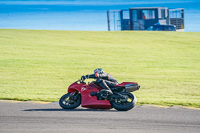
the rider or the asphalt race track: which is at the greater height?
the rider

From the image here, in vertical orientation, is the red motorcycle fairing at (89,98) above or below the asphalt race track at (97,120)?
above

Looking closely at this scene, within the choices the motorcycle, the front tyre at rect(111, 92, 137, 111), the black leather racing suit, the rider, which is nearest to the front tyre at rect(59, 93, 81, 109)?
the motorcycle

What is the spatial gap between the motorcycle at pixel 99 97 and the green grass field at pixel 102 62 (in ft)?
6.86

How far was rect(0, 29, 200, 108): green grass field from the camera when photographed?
1545 centimetres

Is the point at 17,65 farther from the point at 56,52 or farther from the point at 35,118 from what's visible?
the point at 35,118

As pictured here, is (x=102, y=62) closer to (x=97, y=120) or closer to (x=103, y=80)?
(x=103, y=80)

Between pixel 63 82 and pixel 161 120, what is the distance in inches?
361

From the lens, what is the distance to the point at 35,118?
10.0 m

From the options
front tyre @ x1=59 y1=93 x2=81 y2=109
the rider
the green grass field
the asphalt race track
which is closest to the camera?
the asphalt race track

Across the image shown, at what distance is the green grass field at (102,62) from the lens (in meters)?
15.5

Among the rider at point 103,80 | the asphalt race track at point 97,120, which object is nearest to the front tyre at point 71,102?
the asphalt race track at point 97,120

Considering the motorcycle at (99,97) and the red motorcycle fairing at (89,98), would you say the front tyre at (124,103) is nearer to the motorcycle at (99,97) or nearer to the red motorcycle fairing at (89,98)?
the motorcycle at (99,97)

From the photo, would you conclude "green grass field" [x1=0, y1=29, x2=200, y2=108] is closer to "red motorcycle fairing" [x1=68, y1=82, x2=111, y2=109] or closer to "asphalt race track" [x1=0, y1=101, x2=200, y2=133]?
"asphalt race track" [x1=0, y1=101, x2=200, y2=133]

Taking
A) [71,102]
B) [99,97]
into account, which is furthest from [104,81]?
[71,102]
